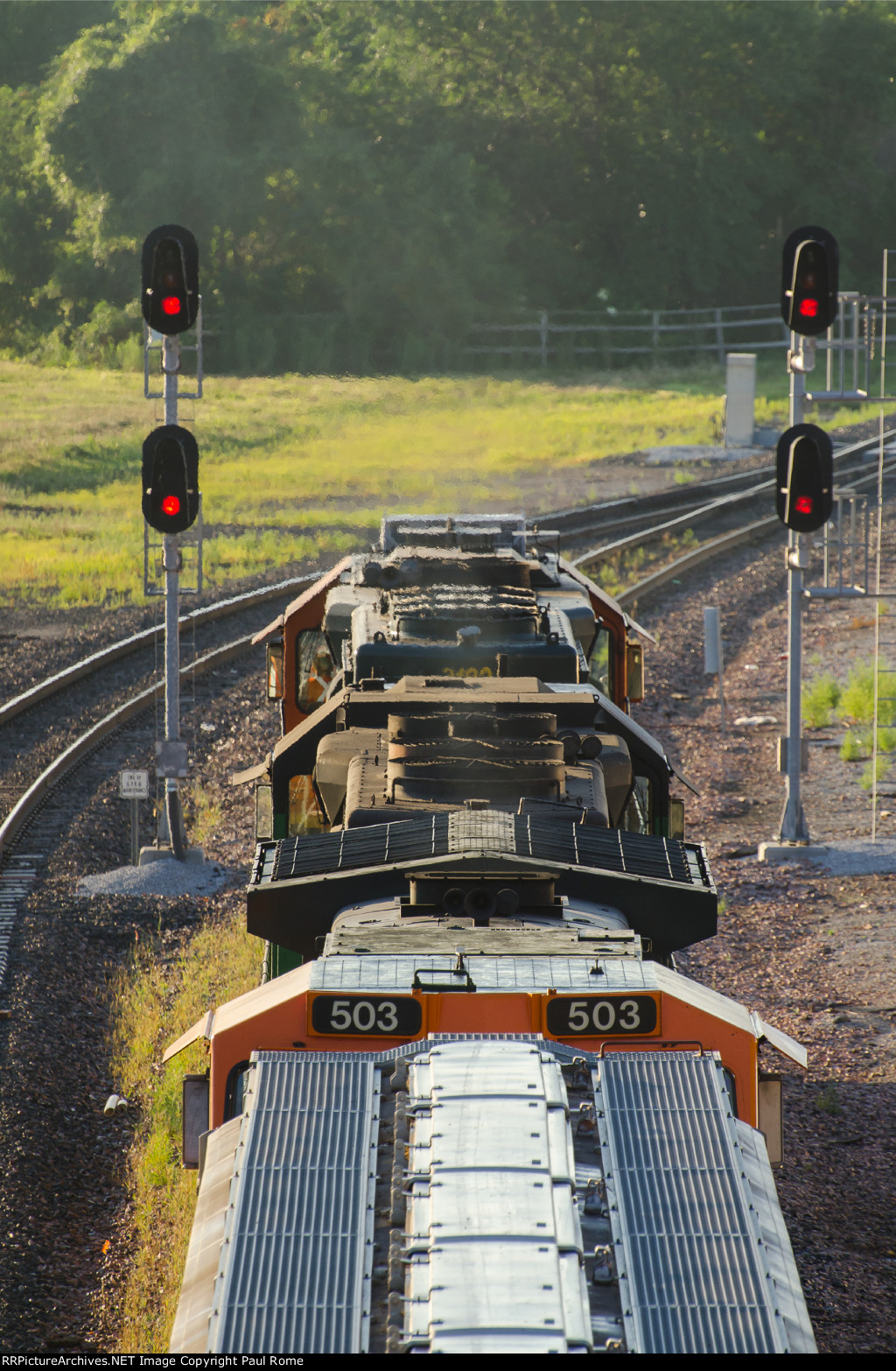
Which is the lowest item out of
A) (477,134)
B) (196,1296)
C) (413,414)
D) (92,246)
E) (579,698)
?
(196,1296)

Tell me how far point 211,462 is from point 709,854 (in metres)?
28.4

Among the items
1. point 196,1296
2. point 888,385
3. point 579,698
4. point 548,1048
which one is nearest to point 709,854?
point 579,698

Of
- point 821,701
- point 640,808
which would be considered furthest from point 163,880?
point 821,701

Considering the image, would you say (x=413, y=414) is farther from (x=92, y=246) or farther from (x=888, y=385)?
(x=92, y=246)

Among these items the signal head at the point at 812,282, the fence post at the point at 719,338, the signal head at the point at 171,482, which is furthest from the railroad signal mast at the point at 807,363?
the fence post at the point at 719,338

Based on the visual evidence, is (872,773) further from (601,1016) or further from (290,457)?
(290,457)

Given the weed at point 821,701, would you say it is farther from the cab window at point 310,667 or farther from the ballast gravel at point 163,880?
the cab window at point 310,667

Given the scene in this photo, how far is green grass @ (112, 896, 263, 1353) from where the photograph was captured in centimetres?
780

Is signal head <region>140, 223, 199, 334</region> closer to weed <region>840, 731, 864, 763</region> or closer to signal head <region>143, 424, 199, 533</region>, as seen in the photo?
signal head <region>143, 424, 199, 533</region>

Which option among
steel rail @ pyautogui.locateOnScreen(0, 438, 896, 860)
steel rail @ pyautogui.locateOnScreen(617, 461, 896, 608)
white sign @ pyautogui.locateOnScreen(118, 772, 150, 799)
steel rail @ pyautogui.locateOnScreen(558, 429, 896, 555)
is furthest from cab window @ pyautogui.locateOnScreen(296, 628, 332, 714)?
steel rail @ pyautogui.locateOnScreen(558, 429, 896, 555)

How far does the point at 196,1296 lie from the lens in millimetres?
4168

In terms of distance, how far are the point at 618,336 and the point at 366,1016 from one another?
61671 millimetres

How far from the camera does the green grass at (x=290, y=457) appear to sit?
3038cm

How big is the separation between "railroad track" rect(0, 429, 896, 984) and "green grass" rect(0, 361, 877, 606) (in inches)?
98.3
